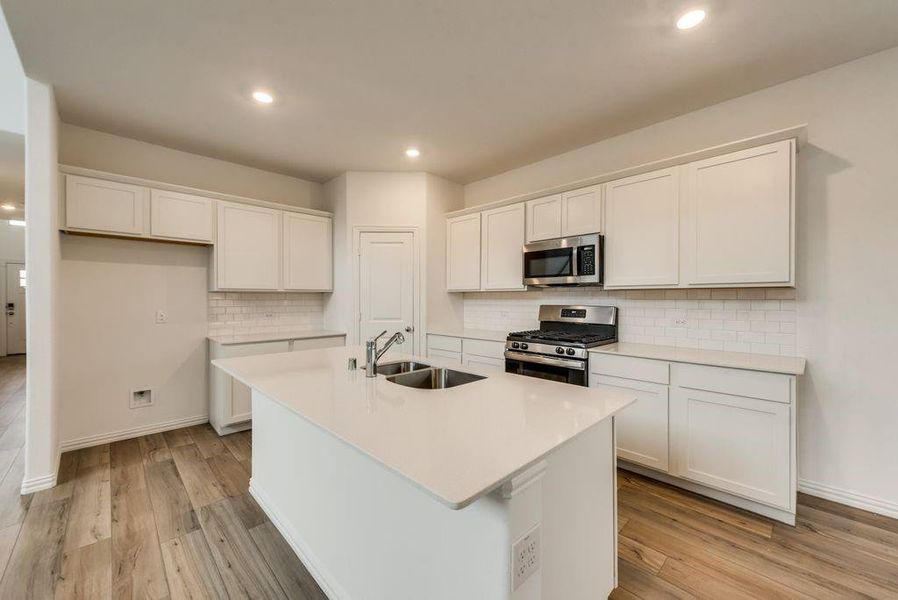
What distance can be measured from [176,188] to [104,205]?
0.52 meters

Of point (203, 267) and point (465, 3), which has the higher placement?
point (465, 3)

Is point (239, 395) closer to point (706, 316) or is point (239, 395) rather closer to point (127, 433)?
point (127, 433)

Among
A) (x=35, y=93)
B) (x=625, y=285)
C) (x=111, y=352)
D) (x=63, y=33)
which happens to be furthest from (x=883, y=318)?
(x=111, y=352)

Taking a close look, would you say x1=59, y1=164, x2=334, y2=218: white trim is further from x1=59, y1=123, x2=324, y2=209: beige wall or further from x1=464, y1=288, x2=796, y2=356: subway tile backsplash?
x1=464, y1=288, x2=796, y2=356: subway tile backsplash

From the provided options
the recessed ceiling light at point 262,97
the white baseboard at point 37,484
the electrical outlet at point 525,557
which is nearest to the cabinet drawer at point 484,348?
the electrical outlet at point 525,557

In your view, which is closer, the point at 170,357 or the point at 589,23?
the point at 589,23

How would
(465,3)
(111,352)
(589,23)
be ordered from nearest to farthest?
(465,3), (589,23), (111,352)

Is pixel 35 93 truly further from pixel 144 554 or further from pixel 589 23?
pixel 589 23

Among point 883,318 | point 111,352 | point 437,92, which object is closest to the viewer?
point 883,318

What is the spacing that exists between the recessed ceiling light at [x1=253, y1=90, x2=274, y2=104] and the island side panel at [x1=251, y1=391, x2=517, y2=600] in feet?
6.72

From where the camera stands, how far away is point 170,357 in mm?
3580

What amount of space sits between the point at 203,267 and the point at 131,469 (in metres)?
1.85

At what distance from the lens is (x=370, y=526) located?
1418mm

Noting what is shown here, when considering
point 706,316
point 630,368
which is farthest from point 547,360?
point 706,316
